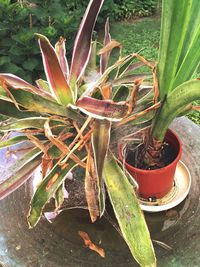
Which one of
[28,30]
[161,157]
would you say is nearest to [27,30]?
[28,30]

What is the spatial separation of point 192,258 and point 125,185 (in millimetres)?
241

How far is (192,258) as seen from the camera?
1.03 metres

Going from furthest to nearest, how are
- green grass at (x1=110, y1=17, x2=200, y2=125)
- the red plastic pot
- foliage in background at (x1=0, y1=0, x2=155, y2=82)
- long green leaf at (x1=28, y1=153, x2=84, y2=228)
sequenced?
green grass at (x1=110, y1=17, x2=200, y2=125)
foliage in background at (x1=0, y1=0, x2=155, y2=82)
the red plastic pot
long green leaf at (x1=28, y1=153, x2=84, y2=228)

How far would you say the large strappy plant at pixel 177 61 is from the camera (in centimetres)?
91

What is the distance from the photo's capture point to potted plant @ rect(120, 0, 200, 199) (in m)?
0.92

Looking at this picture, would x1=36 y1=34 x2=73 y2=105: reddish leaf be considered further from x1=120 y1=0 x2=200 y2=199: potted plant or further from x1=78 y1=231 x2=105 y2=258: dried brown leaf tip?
x1=78 y1=231 x2=105 y2=258: dried brown leaf tip

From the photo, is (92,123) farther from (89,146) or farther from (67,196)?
(67,196)

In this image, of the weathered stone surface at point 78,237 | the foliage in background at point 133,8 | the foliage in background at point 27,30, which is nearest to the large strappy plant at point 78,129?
the weathered stone surface at point 78,237


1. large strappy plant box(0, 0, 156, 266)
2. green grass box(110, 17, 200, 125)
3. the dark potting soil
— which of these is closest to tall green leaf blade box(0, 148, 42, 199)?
large strappy plant box(0, 0, 156, 266)

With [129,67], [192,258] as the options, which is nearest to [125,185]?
[192,258]

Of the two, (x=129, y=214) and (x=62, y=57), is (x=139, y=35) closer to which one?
(x=62, y=57)

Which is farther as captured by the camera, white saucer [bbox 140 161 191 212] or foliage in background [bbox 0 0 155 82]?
foliage in background [bbox 0 0 155 82]

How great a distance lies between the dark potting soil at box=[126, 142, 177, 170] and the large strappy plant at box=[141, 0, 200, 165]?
0.29 feet

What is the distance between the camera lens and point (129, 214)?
0.97m
